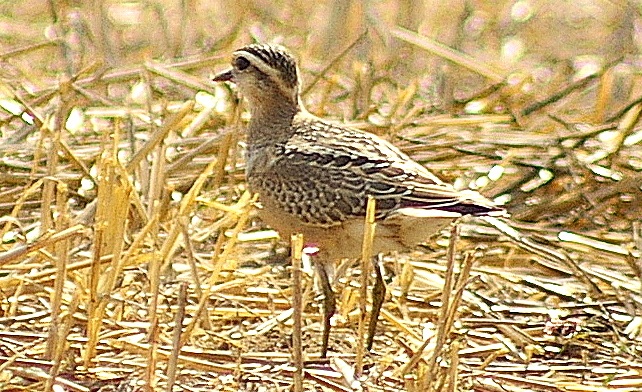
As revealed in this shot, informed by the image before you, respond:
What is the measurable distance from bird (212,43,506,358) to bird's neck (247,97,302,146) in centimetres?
1

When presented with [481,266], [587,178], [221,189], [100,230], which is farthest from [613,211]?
[100,230]

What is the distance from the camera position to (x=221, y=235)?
15.9ft

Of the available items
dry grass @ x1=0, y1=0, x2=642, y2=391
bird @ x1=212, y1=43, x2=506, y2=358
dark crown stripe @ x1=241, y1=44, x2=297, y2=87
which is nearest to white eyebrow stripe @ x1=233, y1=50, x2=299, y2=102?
dark crown stripe @ x1=241, y1=44, x2=297, y2=87

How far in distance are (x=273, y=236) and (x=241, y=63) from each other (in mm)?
702

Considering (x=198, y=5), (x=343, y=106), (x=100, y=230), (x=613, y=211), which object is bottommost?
(x=100, y=230)

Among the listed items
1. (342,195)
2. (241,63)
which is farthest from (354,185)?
(241,63)

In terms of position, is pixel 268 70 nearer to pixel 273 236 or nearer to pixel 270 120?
pixel 270 120

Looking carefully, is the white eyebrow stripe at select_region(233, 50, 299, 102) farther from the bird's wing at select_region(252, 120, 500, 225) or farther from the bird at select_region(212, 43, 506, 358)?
the bird's wing at select_region(252, 120, 500, 225)

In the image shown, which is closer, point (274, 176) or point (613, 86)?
point (274, 176)

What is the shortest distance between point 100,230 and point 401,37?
311 centimetres

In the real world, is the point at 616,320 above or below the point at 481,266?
below

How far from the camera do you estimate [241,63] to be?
4.99 m

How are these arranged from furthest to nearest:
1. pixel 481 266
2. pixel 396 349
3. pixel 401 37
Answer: pixel 401 37
pixel 481 266
pixel 396 349

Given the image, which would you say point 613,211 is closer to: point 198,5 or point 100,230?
point 100,230
